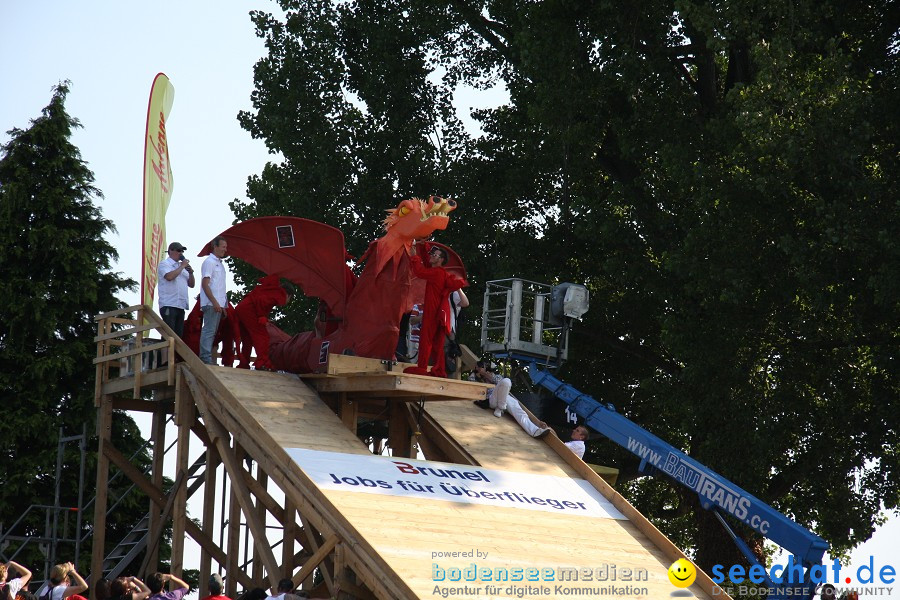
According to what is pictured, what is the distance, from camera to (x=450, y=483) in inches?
528

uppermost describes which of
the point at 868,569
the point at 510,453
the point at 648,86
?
the point at 648,86

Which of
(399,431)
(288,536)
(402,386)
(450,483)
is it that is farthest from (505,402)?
(288,536)

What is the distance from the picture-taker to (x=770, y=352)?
2092 cm

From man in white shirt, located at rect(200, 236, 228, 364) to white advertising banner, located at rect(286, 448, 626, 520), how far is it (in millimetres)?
2970

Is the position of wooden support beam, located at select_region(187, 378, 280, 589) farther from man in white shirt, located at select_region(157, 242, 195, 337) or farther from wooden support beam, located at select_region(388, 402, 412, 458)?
wooden support beam, located at select_region(388, 402, 412, 458)

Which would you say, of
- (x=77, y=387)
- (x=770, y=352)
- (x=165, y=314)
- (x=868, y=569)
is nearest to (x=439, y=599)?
(x=165, y=314)

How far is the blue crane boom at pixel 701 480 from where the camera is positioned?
1336cm

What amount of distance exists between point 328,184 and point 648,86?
6.52 meters

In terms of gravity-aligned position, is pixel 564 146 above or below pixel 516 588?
above

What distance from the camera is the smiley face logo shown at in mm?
12742

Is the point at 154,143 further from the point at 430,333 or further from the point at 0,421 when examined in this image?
the point at 0,421

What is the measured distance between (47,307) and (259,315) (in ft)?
31.3

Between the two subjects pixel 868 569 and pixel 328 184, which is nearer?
pixel 868 569

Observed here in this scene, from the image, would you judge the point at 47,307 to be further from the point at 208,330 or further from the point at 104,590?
the point at 104,590
